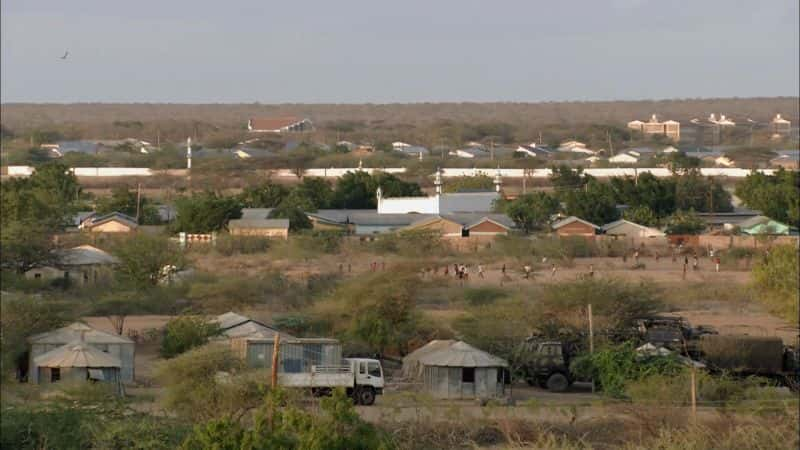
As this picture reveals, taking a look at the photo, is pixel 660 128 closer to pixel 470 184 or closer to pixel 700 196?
pixel 470 184

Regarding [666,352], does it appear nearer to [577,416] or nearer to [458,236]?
[577,416]

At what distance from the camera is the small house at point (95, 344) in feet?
75.5

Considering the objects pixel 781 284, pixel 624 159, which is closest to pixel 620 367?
pixel 781 284

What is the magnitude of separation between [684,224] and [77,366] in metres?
27.7

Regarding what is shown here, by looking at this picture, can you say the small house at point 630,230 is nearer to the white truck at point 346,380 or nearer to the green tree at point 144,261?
the green tree at point 144,261

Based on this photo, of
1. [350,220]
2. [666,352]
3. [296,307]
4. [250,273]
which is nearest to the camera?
[666,352]

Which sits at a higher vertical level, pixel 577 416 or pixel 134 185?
pixel 134 185

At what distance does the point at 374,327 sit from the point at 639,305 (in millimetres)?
4821

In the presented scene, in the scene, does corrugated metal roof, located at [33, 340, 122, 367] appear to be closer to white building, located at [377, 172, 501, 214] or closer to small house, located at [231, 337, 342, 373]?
small house, located at [231, 337, 342, 373]

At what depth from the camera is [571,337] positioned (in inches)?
993

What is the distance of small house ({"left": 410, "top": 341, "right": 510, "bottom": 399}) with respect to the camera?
882 inches

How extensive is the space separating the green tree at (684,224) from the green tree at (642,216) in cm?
47

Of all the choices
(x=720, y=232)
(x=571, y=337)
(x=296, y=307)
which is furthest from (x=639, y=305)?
(x=720, y=232)

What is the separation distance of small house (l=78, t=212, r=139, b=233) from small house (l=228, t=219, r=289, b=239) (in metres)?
2.83
